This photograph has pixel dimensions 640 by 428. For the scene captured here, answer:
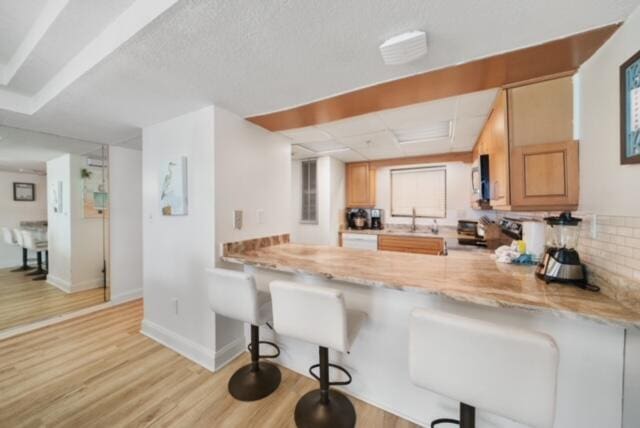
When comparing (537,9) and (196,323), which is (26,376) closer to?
(196,323)

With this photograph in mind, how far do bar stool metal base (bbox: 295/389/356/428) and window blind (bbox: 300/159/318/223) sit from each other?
3.06 metres

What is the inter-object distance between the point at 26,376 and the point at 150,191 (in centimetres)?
176

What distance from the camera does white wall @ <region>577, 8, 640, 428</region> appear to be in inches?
39.9

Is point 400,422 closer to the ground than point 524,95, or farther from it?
closer to the ground

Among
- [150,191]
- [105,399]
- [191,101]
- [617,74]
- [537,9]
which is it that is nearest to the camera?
[537,9]

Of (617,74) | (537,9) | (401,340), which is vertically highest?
(537,9)

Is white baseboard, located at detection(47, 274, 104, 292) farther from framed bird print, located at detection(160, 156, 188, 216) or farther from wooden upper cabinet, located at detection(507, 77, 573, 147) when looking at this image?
wooden upper cabinet, located at detection(507, 77, 573, 147)

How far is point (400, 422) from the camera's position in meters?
1.52

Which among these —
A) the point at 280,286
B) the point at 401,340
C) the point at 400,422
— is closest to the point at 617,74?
the point at 401,340

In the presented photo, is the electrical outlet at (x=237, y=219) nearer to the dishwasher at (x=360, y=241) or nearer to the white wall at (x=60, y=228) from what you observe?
the dishwasher at (x=360, y=241)

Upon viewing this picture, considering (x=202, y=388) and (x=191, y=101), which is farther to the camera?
(x=191, y=101)

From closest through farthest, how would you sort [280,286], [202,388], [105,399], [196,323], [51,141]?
[280,286], [105,399], [202,388], [196,323], [51,141]

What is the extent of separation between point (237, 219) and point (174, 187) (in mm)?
694

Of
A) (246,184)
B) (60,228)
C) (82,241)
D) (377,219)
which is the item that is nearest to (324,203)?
(377,219)
